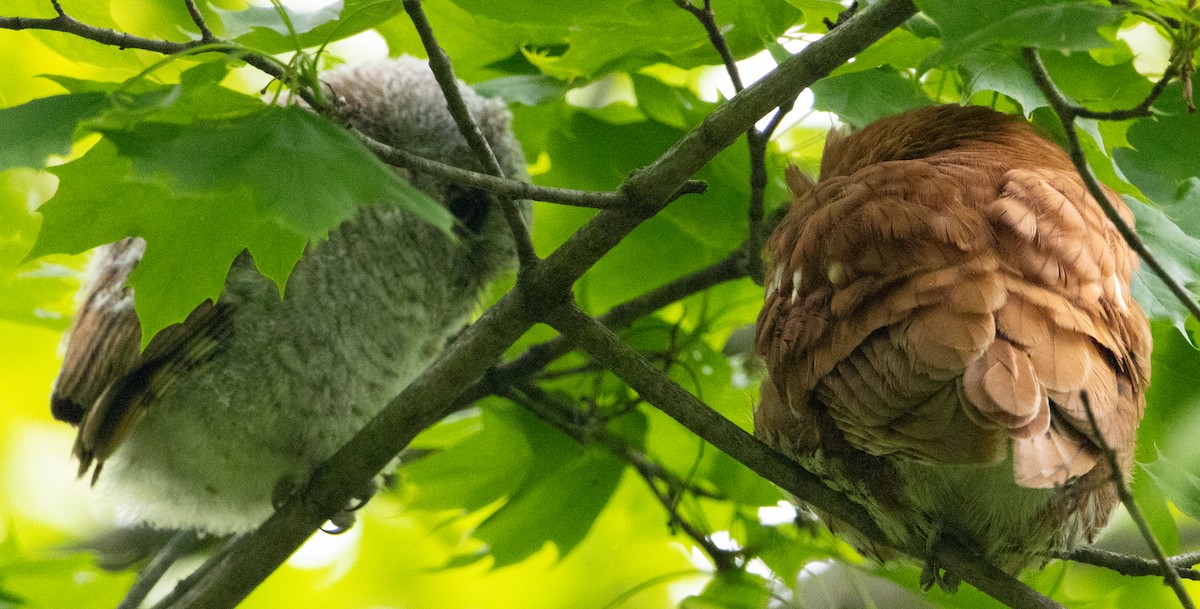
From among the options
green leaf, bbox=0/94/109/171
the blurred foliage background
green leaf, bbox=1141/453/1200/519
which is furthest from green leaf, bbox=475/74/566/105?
green leaf, bbox=1141/453/1200/519

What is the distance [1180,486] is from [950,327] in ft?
1.49

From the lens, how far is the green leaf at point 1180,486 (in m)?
1.25

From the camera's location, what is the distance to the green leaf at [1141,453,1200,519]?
4.09 ft

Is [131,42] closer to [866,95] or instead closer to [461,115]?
[461,115]

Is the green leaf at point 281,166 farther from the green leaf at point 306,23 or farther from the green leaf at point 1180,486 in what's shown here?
the green leaf at point 1180,486

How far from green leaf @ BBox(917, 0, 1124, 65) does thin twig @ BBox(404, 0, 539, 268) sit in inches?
20.3

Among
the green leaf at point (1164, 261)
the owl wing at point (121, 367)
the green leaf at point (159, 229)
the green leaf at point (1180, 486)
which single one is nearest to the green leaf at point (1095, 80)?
the green leaf at point (1164, 261)

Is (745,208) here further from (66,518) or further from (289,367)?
(66,518)

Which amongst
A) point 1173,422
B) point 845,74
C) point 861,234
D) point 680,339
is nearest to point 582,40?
point 845,74

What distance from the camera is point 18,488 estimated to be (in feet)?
9.10

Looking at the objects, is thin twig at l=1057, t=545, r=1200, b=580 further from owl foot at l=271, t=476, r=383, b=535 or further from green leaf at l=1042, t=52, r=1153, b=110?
owl foot at l=271, t=476, r=383, b=535

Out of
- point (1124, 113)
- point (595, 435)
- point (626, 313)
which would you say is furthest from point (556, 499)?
point (1124, 113)

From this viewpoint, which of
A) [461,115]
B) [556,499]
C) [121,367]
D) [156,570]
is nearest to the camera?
[461,115]

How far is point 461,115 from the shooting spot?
1.23 metres
